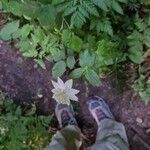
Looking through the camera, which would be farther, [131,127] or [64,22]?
[131,127]

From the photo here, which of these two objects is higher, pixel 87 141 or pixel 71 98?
pixel 71 98

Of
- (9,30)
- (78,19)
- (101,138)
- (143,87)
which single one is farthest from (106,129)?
(9,30)

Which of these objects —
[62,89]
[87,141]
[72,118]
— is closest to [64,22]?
[62,89]

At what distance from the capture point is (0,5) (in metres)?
2.98

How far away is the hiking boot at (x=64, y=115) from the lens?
10.2 ft

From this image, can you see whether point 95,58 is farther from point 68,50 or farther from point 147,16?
point 147,16

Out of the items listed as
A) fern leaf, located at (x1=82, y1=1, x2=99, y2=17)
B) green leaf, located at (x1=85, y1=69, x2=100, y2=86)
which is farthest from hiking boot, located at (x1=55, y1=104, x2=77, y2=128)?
fern leaf, located at (x1=82, y1=1, x2=99, y2=17)

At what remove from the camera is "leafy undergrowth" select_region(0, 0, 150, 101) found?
271 centimetres

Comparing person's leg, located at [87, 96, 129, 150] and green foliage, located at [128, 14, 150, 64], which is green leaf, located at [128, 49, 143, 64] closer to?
green foliage, located at [128, 14, 150, 64]

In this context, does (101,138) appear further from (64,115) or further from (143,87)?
(143,87)

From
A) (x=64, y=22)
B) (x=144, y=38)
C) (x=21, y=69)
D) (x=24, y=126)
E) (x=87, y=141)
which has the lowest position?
(x=87, y=141)

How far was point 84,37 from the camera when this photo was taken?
2.88m

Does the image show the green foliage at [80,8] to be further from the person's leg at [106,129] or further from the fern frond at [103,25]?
the person's leg at [106,129]

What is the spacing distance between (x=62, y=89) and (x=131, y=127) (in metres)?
0.64
